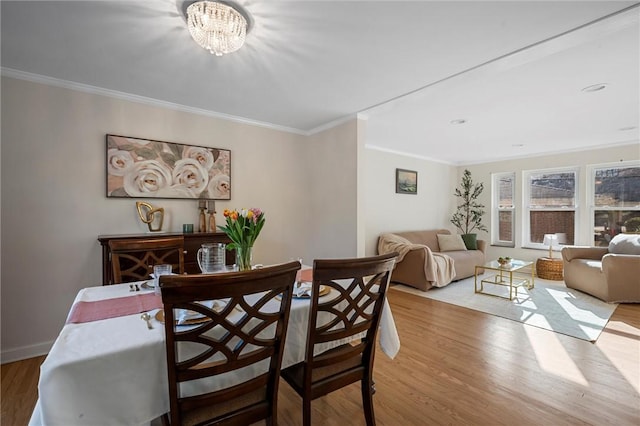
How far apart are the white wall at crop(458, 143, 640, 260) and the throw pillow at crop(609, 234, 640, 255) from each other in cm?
105

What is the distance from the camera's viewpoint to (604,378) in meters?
1.98

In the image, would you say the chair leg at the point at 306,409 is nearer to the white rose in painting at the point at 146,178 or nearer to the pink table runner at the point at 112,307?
the pink table runner at the point at 112,307

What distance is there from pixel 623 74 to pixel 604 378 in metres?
2.39

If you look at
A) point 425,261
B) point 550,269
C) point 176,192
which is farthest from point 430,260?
point 176,192

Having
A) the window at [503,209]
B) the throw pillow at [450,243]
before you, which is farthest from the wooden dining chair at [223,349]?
the window at [503,209]

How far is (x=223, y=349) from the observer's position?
96 centimetres

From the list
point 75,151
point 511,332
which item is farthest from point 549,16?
Result: point 75,151

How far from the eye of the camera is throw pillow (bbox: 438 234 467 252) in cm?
536

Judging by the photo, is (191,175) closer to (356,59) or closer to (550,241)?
(356,59)

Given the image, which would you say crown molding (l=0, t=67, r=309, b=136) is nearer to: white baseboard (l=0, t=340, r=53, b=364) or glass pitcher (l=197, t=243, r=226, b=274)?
glass pitcher (l=197, t=243, r=226, b=274)

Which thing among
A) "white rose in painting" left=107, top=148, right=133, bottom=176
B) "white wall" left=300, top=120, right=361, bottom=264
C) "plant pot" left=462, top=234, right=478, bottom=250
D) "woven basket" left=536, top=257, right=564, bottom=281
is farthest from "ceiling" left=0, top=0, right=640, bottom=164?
"plant pot" left=462, top=234, right=478, bottom=250

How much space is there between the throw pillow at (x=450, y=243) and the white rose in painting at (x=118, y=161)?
5.10 m

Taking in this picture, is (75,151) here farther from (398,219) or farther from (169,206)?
(398,219)

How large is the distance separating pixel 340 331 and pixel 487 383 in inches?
55.7
